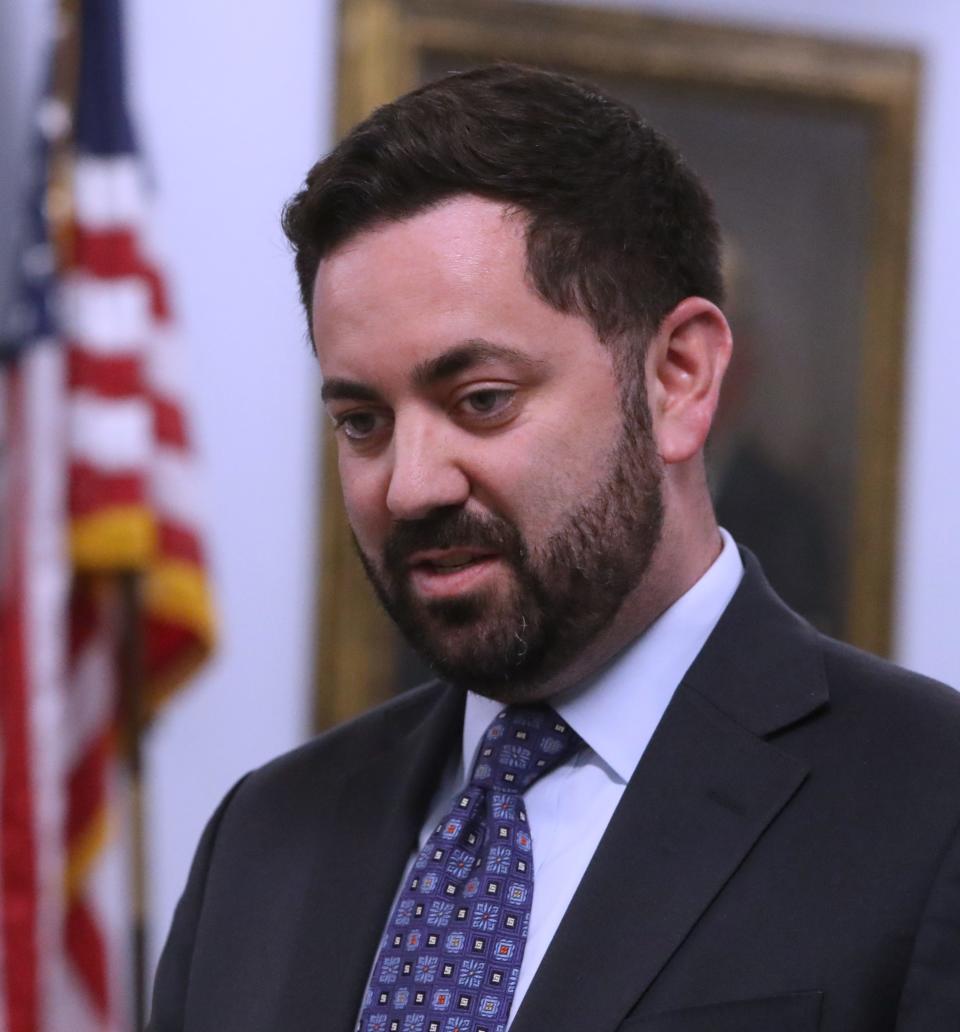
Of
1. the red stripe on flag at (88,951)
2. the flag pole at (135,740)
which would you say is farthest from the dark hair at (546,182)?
the red stripe on flag at (88,951)

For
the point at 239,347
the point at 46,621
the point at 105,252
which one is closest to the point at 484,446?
the point at 46,621

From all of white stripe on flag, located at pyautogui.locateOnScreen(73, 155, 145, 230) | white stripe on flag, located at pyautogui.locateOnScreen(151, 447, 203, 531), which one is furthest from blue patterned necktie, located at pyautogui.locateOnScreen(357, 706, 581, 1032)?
white stripe on flag, located at pyautogui.locateOnScreen(73, 155, 145, 230)

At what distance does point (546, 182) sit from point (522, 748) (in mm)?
624

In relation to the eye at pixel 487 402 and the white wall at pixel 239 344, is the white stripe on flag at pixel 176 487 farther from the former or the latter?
the eye at pixel 487 402

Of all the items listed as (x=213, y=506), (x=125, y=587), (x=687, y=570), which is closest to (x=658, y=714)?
(x=687, y=570)

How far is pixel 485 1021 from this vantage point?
5.36 feet

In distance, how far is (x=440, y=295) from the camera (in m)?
1.68

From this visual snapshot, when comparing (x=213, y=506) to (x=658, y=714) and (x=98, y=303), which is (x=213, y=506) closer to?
(x=98, y=303)

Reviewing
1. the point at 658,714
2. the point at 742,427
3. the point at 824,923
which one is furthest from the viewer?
the point at 742,427

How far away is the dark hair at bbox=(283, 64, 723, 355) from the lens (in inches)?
68.0

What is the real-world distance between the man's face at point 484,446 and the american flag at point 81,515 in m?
1.58

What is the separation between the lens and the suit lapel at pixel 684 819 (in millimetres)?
1567

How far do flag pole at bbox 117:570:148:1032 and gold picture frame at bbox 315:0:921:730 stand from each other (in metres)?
0.86

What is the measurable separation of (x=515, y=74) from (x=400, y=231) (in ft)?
0.81
